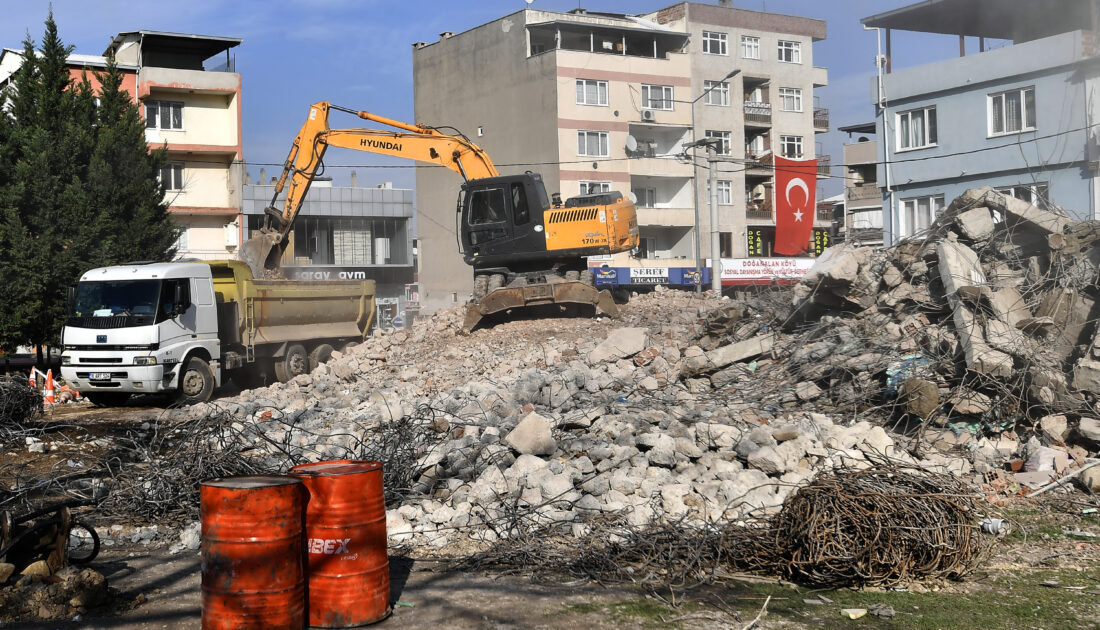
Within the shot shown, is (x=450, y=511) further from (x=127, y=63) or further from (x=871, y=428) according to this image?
(x=127, y=63)

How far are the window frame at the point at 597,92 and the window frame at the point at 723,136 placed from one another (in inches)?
268

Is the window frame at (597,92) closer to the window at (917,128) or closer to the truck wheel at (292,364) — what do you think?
the window at (917,128)

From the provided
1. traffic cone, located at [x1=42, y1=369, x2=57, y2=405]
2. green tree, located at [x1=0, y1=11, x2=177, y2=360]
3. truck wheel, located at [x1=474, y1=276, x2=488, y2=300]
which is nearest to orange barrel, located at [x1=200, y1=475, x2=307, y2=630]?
traffic cone, located at [x1=42, y1=369, x2=57, y2=405]

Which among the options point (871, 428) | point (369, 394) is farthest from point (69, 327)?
point (871, 428)

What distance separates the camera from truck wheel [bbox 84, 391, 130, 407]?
53.0 ft

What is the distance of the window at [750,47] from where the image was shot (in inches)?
1987

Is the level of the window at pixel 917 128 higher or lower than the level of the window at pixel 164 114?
lower

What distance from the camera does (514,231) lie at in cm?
1983

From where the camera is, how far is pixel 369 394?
14438 mm

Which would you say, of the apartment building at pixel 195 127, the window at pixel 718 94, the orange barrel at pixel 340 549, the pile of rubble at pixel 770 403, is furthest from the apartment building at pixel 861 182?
the orange barrel at pixel 340 549

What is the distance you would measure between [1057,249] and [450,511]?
8319 millimetres

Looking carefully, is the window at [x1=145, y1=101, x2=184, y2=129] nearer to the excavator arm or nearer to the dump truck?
the excavator arm

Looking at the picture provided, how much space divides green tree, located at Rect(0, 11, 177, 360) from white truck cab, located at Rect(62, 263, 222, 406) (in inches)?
306

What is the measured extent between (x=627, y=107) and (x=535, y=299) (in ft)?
92.3
